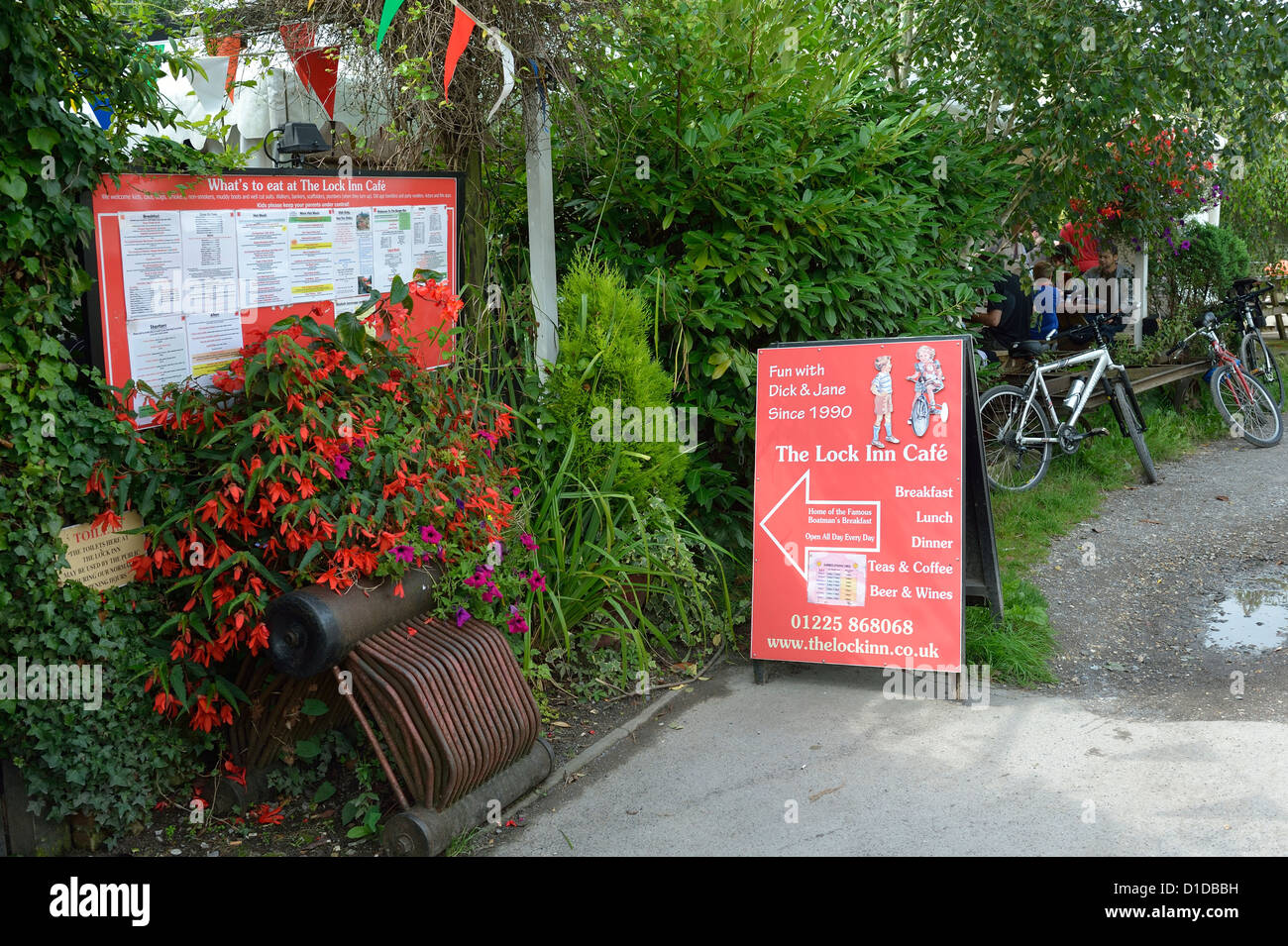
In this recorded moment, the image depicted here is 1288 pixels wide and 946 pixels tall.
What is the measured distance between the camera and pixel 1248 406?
371 inches

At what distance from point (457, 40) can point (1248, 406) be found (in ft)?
25.3

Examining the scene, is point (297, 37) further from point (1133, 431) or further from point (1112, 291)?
point (1112, 291)

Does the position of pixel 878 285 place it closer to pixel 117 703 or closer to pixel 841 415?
pixel 841 415

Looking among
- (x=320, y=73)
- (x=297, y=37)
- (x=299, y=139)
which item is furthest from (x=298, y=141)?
(x=320, y=73)

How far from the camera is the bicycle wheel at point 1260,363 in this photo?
10156 mm

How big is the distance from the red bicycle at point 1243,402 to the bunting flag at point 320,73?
7.46m

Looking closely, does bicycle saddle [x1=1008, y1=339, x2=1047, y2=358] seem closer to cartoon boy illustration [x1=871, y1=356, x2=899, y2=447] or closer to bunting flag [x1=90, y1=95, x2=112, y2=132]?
cartoon boy illustration [x1=871, y1=356, x2=899, y2=447]

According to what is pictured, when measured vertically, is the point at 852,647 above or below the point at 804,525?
below

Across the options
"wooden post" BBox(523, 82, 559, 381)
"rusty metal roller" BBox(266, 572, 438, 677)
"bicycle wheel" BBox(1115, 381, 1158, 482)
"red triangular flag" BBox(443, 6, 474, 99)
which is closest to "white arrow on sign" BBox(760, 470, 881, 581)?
"wooden post" BBox(523, 82, 559, 381)

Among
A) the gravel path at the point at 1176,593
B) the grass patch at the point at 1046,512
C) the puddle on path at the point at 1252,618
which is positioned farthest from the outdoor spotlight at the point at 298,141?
the puddle on path at the point at 1252,618

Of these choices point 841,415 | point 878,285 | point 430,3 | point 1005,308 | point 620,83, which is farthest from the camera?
point 1005,308

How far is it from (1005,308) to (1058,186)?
1.80 meters

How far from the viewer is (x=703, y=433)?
5.90 metres

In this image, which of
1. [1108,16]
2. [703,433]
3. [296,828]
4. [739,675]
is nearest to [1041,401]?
[1108,16]
